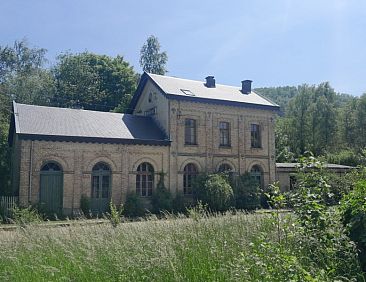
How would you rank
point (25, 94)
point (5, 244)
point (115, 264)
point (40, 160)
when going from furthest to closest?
1. point (25, 94)
2. point (40, 160)
3. point (5, 244)
4. point (115, 264)

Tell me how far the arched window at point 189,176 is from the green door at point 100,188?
18.0 feet

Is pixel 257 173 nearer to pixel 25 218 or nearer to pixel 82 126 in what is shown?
pixel 82 126

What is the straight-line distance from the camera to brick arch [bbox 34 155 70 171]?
21047mm

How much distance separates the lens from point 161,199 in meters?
→ 23.9

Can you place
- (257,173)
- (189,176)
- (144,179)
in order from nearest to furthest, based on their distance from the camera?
(144,179)
(189,176)
(257,173)

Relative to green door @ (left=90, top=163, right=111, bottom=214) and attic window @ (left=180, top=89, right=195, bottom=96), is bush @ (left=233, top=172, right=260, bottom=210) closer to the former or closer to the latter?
attic window @ (left=180, top=89, right=195, bottom=96)

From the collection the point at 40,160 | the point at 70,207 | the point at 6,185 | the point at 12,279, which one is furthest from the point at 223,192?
the point at 12,279

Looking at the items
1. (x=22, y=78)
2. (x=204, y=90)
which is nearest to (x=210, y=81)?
(x=204, y=90)

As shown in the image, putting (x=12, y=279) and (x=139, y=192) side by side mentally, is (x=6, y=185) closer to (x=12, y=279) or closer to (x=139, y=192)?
(x=139, y=192)

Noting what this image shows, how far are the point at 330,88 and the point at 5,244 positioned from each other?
5142cm

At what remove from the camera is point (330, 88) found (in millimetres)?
52812

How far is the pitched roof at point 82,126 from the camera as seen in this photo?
21.6 metres

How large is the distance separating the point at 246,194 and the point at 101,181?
9.85 meters

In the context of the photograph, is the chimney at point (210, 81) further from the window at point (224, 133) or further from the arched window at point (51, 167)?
the arched window at point (51, 167)
